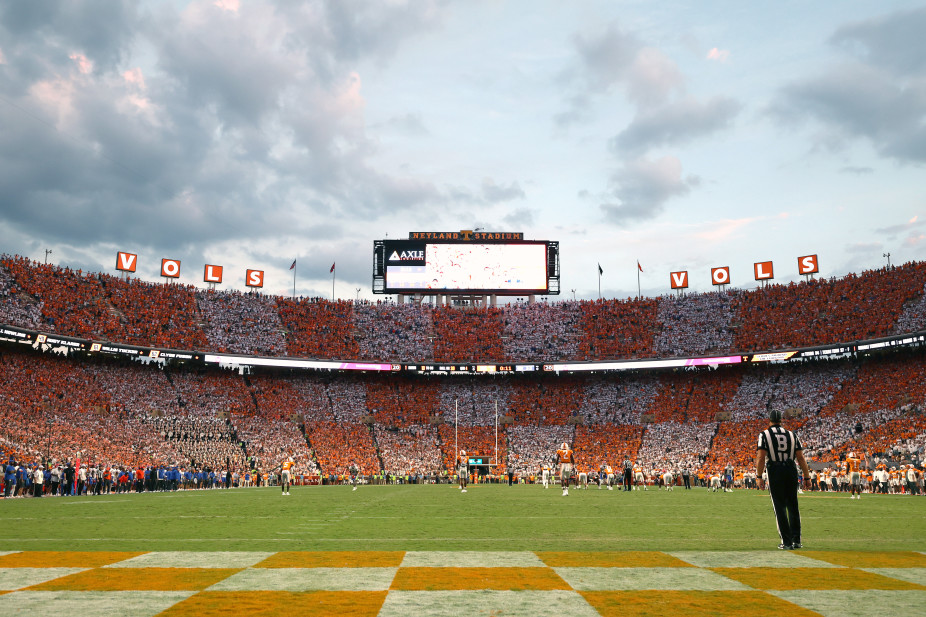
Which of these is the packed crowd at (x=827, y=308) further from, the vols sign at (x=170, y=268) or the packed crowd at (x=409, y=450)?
the vols sign at (x=170, y=268)

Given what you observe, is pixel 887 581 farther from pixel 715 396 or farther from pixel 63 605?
pixel 715 396

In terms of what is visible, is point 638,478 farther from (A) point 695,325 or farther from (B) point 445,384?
(B) point 445,384

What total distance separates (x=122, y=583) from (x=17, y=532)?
8.38 metres

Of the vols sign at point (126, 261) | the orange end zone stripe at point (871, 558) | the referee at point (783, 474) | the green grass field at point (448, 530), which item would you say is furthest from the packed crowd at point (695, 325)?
the orange end zone stripe at point (871, 558)

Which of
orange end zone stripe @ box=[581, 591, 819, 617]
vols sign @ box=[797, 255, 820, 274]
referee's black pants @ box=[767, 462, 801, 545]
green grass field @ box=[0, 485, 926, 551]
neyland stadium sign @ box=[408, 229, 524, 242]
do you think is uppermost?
Result: neyland stadium sign @ box=[408, 229, 524, 242]

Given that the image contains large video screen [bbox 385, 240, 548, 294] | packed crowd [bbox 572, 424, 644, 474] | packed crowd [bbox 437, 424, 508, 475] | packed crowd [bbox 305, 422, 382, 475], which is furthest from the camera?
large video screen [bbox 385, 240, 548, 294]

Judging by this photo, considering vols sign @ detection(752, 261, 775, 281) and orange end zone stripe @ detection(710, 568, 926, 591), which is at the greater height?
vols sign @ detection(752, 261, 775, 281)

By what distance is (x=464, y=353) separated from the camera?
227 ft

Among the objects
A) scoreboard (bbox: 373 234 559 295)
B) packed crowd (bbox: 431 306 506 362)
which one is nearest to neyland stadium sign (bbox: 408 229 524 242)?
scoreboard (bbox: 373 234 559 295)

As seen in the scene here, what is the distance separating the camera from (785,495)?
10320 mm

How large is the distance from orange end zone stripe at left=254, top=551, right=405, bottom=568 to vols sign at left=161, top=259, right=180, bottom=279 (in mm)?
63227

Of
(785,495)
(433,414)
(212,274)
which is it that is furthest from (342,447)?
(785,495)

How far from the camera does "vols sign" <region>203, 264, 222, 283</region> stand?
68.6 meters

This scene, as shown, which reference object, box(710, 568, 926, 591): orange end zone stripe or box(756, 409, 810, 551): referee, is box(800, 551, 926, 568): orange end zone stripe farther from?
box(710, 568, 926, 591): orange end zone stripe
